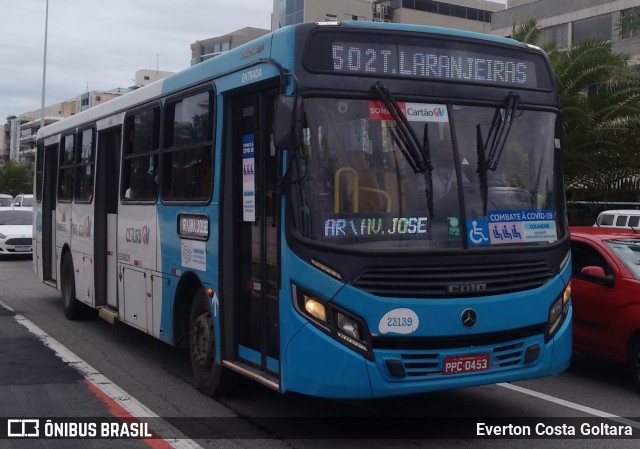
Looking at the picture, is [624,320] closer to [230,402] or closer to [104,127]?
[230,402]

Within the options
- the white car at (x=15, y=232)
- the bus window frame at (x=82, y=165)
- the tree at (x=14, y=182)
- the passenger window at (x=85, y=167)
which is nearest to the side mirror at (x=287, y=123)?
the bus window frame at (x=82, y=165)

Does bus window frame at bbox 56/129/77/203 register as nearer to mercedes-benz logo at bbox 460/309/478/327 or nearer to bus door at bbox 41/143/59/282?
bus door at bbox 41/143/59/282

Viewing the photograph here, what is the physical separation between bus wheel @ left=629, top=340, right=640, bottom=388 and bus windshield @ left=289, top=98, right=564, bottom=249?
8.01 ft

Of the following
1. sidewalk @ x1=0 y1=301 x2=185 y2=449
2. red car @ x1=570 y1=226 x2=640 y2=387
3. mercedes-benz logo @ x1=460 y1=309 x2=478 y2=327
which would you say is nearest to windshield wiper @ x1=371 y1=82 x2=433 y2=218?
mercedes-benz logo @ x1=460 y1=309 x2=478 y2=327

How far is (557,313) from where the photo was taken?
22.1 feet

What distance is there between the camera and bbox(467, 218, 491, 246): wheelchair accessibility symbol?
20.7 feet

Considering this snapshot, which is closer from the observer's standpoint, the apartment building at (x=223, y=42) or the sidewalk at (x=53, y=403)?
the sidewalk at (x=53, y=403)

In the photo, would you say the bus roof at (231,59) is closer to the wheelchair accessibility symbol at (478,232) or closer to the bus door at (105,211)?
the bus door at (105,211)

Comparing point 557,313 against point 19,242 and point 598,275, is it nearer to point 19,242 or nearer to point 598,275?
point 598,275

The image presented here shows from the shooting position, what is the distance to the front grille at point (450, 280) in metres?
5.99

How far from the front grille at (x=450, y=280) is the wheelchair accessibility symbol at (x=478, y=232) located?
0.18 meters

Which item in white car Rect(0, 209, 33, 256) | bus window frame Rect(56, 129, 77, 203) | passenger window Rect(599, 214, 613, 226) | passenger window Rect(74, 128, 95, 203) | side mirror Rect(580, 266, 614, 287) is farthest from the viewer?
white car Rect(0, 209, 33, 256)

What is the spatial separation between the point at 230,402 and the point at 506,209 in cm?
310

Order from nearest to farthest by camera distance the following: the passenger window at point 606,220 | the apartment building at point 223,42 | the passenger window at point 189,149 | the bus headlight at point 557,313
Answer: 1. the bus headlight at point 557,313
2. the passenger window at point 189,149
3. the passenger window at point 606,220
4. the apartment building at point 223,42
